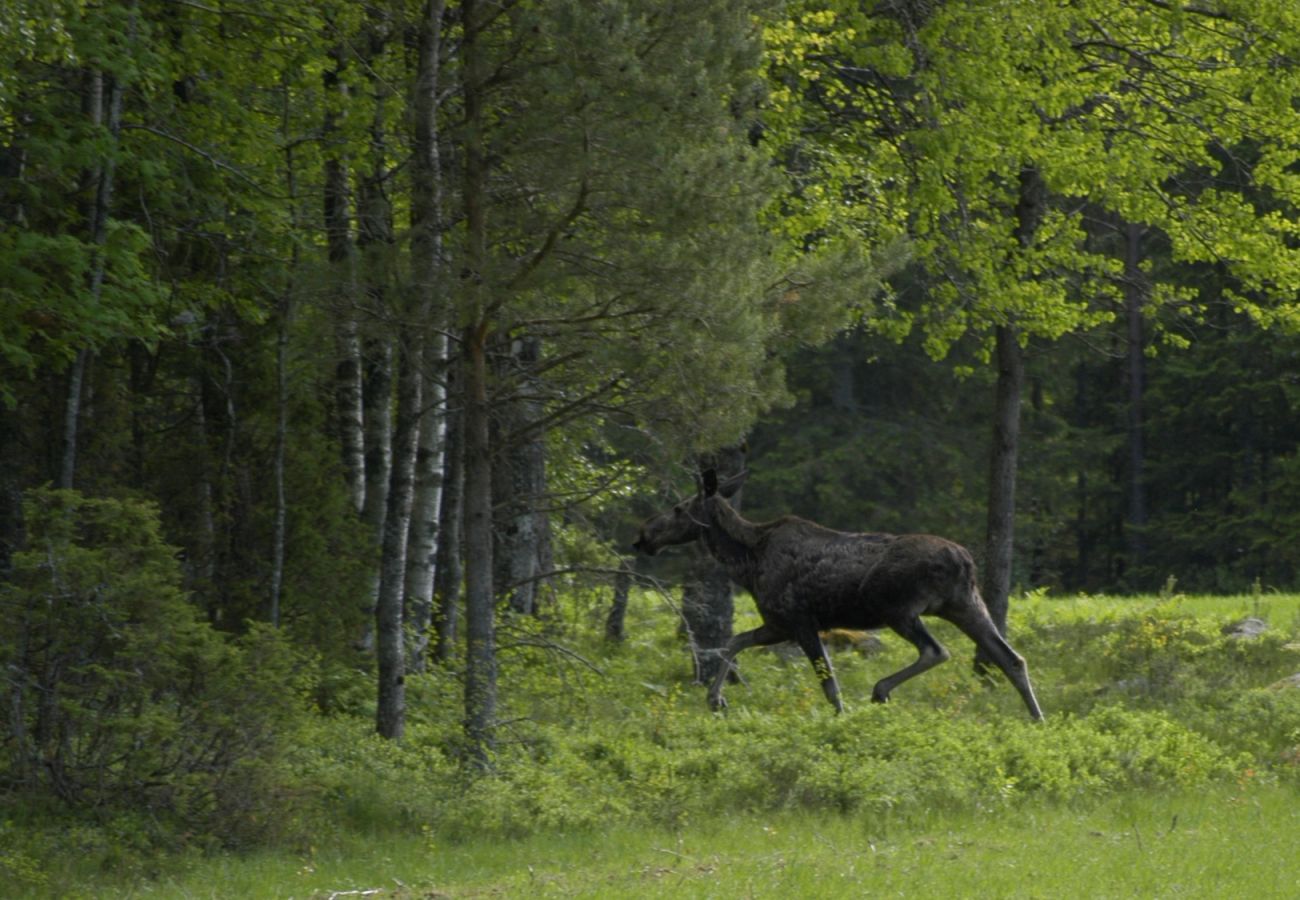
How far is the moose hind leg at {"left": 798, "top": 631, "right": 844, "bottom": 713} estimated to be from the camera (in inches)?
638

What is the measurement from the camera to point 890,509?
44.3 meters

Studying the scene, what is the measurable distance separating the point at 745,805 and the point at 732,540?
5.13 m

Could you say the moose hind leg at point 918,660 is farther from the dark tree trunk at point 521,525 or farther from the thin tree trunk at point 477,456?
the thin tree trunk at point 477,456

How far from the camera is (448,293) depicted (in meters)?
12.5

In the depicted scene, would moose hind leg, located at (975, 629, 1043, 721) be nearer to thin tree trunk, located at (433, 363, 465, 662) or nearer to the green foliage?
thin tree trunk, located at (433, 363, 465, 662)

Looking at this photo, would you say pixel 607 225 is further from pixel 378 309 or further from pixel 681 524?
pixel 681 524

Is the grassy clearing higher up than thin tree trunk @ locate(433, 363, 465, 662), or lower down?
lower down

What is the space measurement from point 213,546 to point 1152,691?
950cm

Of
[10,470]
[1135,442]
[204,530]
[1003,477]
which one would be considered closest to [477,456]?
[204,530]

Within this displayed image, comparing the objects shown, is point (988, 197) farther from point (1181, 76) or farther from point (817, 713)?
point (817, 713)

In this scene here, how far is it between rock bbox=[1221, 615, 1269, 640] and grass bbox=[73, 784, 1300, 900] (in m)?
10.2

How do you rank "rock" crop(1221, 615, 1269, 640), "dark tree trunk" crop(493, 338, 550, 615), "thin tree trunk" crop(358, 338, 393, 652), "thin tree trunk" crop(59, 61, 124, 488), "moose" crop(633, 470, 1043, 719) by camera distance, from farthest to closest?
"rock" crop(1221, 615, 1269, 640)
"dark tree trunk" crop(493, 338, 550, 615)
"thin tree trunk" crop(358, 338, 393, 652)
"moose" crop(633, 470, 1043, 719)
"thin tree trunk" crop(59, 61, 124, 488)

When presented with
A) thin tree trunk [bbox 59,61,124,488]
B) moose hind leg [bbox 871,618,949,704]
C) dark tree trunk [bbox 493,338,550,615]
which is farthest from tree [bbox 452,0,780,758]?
dark tree trunk [bbox 493,338,550,615]

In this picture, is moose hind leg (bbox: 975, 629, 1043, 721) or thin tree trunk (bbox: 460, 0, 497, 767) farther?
moose hind leg (bbox: 975, 629, 1043, 721)
